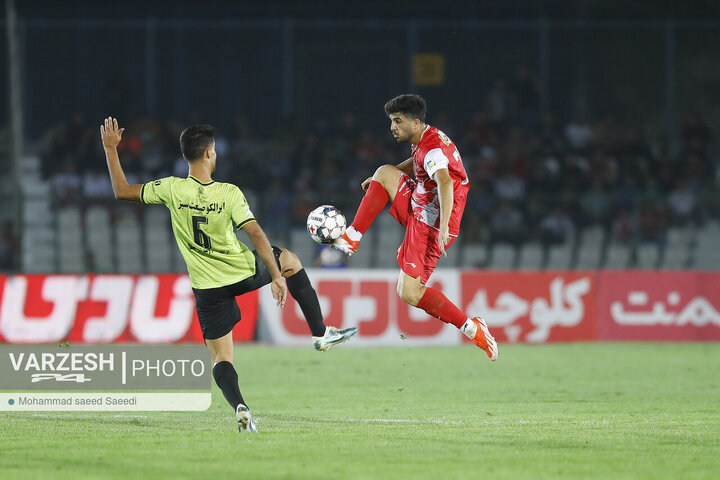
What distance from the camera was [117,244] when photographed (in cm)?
1847

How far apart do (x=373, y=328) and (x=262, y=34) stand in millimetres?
6976

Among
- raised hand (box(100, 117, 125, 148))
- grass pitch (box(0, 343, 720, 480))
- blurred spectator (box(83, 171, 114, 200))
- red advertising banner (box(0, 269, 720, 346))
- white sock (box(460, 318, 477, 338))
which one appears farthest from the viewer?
blurred spectator (box(83, 171, 114, 200))

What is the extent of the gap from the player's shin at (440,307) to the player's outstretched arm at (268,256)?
212cm

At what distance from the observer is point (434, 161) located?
8.72m

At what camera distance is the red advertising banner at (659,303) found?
17.7m

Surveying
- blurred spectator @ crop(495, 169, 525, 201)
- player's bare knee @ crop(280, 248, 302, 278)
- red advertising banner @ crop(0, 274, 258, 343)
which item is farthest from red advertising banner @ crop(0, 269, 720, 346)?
player's bare knee @ crop(280, 248, 302, 278)

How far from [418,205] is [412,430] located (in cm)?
209

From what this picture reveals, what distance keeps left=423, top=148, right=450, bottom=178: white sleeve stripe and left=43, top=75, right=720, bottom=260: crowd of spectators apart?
987cm

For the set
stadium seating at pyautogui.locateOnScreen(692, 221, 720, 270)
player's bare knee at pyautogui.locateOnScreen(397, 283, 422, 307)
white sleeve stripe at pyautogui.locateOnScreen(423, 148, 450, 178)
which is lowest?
stadium seating at pyautogui.locateOnScreen(692, 221, 720, 270)

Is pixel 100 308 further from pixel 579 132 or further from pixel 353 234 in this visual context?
pixel 579 132

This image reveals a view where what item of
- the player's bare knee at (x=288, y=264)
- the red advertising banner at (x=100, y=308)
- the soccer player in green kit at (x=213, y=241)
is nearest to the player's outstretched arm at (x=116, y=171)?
the soccer player in green kit at (x=213, y=241)

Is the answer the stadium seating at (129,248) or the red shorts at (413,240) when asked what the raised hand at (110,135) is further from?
the stadium seating at (129,248)

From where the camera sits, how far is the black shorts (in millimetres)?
7715

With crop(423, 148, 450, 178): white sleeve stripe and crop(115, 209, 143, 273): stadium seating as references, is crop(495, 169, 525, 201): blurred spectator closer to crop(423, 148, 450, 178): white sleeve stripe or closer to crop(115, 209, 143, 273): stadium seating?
crop(115, 209, 143, 273): stadium seating
